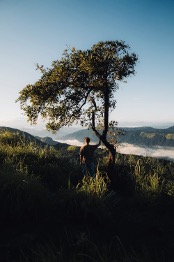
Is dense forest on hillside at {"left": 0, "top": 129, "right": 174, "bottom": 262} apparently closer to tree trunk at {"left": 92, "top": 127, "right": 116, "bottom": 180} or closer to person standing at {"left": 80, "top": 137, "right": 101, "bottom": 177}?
person standing at {"left": 80, "top": 137, "right": 101, "bottom": 177}

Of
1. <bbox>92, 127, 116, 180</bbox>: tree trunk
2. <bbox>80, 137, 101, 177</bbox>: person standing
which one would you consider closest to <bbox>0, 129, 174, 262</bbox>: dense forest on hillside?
<bbox>80, 137, 101, 177</bbox>: person standing

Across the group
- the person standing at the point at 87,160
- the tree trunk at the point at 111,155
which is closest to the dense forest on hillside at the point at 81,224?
the person standing at the point at 87,160

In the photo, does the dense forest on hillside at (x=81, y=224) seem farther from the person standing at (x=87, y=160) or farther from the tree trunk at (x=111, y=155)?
the tree trunk at (x=111, y=155)

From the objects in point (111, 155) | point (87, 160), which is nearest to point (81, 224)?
point (87, 160)

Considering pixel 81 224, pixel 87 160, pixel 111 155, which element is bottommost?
pixel 81 224

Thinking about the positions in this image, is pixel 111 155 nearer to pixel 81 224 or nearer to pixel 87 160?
pixel 87 160

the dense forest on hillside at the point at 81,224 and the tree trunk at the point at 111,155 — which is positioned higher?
the tree trunk at the point at 111,155

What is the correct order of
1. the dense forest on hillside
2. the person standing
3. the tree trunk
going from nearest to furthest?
the dense forest on hillside
the person standing
the tree trunk

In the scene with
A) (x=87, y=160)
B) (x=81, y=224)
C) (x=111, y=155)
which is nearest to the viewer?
(x=81, y=224)

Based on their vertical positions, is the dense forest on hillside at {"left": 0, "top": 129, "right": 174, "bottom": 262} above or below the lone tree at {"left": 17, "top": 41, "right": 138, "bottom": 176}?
below

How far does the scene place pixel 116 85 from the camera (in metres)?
17.1

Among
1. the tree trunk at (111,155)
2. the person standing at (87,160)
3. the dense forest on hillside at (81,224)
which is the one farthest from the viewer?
the tree trunk at (111,155)

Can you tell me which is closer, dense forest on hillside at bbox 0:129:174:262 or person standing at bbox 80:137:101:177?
dense forest on hillside at bbox 0:129:174:262

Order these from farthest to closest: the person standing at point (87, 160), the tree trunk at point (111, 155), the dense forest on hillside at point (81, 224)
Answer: the tree trunk at point (111, 155) → the person standing at point (87, 160) → the dense forest on hillside at point (81, 224)
